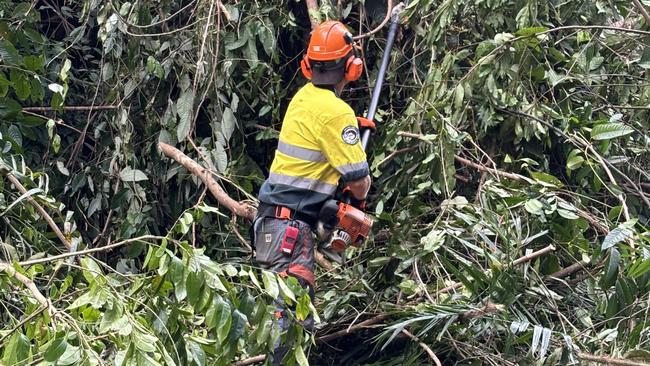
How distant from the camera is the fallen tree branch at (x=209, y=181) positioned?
3.77m

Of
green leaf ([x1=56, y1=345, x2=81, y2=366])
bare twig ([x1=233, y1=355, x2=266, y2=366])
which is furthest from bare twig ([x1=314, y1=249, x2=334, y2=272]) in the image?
green leaf ([x1=56, y1=345, x2=81, y2=366])

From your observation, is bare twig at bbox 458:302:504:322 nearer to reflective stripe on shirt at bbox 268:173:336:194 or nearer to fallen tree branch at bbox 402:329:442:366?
fallen tree branch at bbox 402:329:442:366

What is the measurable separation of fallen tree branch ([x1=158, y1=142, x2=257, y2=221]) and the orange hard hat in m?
0.81

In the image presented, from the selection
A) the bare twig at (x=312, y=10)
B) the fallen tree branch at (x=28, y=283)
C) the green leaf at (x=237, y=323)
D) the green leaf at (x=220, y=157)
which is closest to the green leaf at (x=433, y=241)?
the green leaf at (x=237, y=323)

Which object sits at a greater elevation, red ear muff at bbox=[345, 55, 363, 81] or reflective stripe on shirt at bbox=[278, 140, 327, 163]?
red ear muff at bbox=[345, 55, 363, 81]

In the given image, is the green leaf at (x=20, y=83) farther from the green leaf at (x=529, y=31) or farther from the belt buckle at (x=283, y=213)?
the green leaf at (x=529, y=31)

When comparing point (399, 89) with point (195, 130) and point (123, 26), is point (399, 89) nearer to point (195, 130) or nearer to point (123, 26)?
point (195, 130)

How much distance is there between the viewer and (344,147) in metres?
3.29

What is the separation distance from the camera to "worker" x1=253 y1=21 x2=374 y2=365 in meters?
3.37

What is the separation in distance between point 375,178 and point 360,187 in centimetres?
89

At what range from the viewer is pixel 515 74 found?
3.74m

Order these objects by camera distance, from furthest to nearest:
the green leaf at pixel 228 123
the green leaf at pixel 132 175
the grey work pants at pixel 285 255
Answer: the green leaf at pixel 132 175, the green leaf at pixel 228 123, the grey work pants at pixel 285 255

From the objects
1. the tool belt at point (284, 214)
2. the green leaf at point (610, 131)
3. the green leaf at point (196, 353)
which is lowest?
the tool belt at point (284, 214)

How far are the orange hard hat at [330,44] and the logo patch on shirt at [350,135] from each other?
0.36 metres
